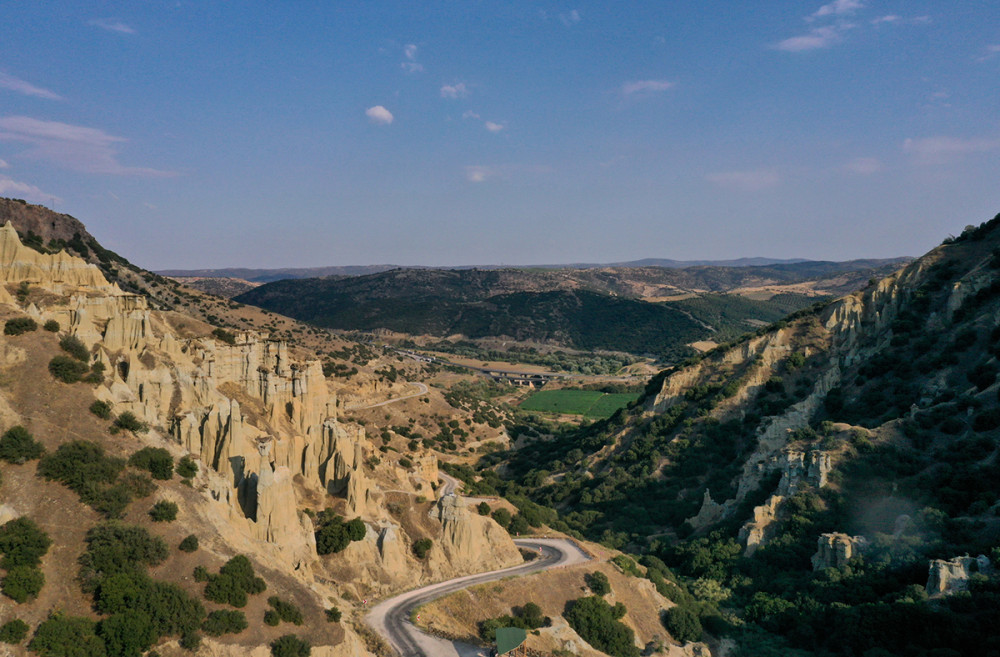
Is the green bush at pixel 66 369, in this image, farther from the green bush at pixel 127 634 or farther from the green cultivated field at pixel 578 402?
the green cultivated field at pixel 578 402

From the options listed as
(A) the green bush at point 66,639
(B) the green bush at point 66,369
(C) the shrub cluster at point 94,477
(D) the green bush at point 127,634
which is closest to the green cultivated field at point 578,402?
(B) the green bush at point 66,369

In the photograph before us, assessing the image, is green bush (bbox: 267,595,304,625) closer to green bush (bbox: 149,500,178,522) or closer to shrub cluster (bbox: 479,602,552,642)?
green bush (bbox: 149,500,178,522)

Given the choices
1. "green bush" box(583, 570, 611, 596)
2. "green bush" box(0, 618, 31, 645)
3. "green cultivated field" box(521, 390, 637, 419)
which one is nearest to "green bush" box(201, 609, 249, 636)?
"green bush" box(0, 618, 31, 645)

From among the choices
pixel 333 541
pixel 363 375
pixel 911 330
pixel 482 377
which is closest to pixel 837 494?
pixel 911 330

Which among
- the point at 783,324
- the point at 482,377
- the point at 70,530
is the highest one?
the point at 783,324

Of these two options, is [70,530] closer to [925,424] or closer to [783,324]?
[925,424]

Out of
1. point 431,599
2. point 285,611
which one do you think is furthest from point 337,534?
point 285,611
